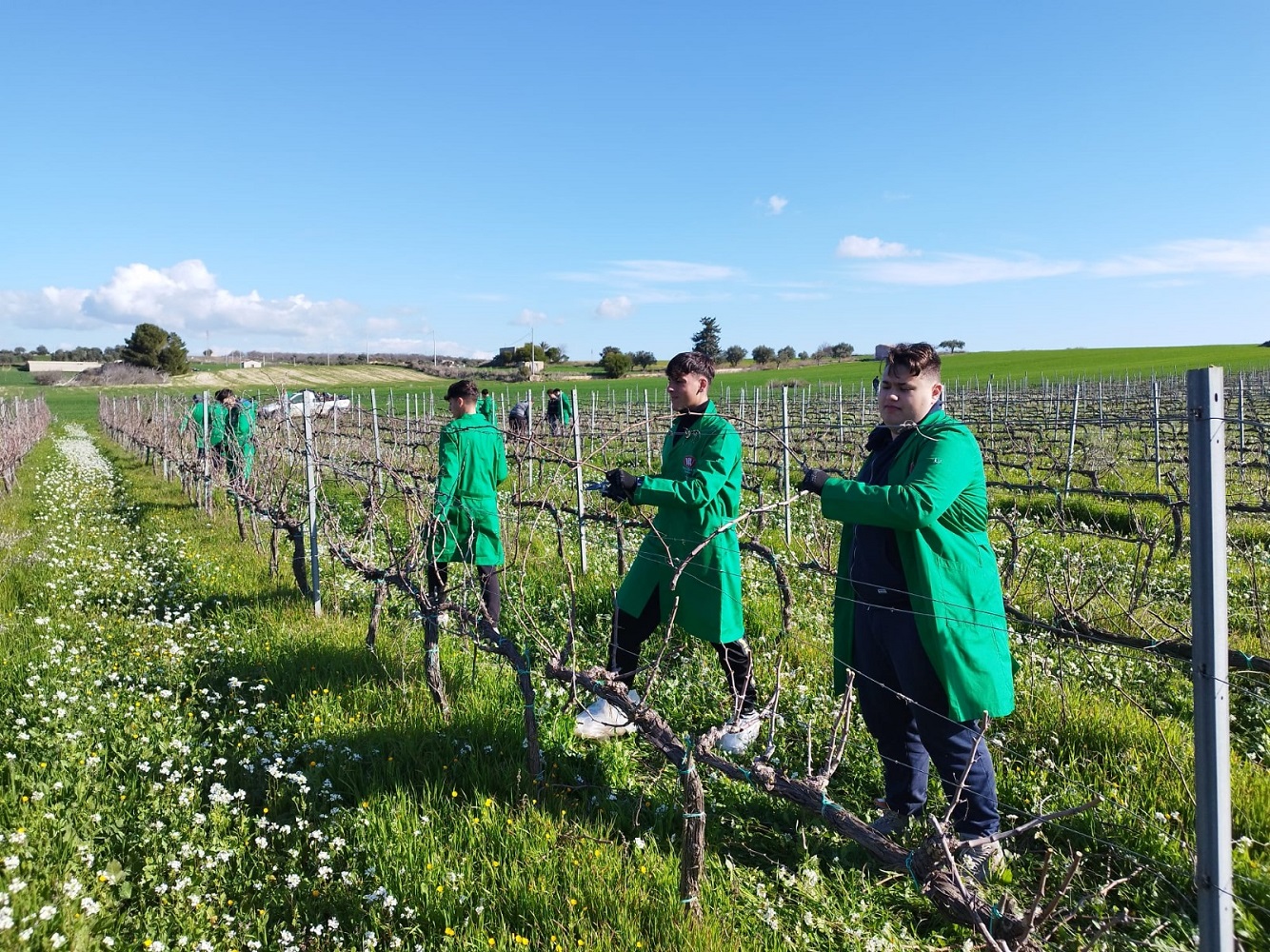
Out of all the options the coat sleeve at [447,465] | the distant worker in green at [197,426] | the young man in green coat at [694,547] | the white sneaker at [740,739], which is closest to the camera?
the young man in green coat at [694,547]

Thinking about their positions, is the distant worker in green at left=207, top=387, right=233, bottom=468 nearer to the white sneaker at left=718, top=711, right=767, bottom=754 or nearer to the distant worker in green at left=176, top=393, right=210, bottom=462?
the distant worker in green at left=176, top=393, right=210, bottom=462

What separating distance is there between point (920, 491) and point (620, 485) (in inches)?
43.9

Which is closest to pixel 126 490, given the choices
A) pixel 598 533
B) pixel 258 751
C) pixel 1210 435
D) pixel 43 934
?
pixel 598 533

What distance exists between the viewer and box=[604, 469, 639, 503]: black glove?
117 inches

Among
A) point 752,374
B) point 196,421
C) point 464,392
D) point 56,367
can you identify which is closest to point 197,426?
point 196,421

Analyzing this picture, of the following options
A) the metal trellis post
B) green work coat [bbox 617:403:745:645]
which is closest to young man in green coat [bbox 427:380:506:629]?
green work coat [bbox 617:403:745:645]

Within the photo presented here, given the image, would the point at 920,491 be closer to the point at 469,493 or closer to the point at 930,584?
the point at 930,584

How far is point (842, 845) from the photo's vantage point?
2.84 m

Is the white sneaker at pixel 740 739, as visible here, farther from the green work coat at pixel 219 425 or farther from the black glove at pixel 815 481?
the green work coat at pixel 219 425

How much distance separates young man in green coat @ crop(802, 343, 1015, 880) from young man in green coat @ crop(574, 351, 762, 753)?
2.52 ft

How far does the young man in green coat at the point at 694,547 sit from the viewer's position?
3344mm

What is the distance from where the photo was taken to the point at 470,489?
4.59 metres

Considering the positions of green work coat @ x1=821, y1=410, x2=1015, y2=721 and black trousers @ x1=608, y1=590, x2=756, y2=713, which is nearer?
green work coat @ x1=821, y1=410, x2=1015, y2=721

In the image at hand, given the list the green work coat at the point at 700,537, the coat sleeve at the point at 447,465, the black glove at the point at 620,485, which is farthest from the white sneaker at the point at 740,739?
the coat sleeve at the point at 447,465
